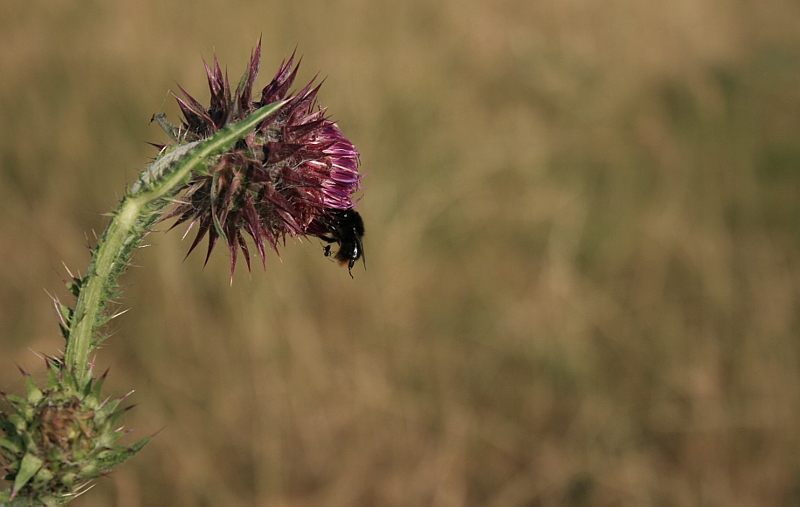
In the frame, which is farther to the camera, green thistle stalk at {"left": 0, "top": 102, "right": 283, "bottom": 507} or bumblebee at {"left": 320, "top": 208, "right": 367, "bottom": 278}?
bumblebee at {"left": 320, "top": 208, "right": 367, "bottom": 278}

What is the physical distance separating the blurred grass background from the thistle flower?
3.50 meters

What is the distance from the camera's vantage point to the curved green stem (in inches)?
71.5

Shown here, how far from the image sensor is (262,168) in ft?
7.01

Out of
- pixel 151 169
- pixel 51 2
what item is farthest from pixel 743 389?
pixel 51 2

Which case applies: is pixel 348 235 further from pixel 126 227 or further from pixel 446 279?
pixel 446 279

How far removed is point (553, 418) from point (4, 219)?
17.2 feet

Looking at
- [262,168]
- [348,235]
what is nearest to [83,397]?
[262,168]

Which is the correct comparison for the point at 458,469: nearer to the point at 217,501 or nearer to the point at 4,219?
the point at 217,501

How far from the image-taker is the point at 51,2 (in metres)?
→ 8.86

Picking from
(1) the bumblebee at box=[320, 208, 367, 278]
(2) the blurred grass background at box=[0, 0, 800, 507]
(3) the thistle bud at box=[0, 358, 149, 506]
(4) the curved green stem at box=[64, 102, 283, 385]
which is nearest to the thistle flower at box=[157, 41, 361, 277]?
(4) the curved green stem at box=[64, 102, 283, 385]

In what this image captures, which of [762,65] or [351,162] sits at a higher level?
[762,65]

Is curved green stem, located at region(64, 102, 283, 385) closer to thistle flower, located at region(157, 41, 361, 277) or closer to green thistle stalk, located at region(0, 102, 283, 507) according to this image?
green thistle stalk, located at region(0, 102, 283, 507)

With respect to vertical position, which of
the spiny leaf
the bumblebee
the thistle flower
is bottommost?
the spiny leaf

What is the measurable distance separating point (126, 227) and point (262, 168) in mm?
442
